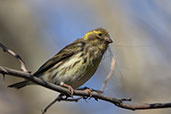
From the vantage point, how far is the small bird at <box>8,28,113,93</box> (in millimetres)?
6211

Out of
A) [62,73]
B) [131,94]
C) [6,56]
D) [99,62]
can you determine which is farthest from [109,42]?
[6,56]

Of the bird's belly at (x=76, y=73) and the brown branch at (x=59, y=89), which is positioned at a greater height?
the brown branch at (x=59, y=89)

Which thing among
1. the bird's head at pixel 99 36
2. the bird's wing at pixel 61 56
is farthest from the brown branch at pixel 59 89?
the bird's head at pixel 99 36

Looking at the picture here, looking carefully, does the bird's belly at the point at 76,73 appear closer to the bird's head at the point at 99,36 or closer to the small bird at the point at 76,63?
the small bird at the point at 76,63

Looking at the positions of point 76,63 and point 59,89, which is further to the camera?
point 76,63

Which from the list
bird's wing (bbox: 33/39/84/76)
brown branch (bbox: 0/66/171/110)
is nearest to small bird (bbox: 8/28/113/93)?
bird's wing (bbox: 33/39/84/76)

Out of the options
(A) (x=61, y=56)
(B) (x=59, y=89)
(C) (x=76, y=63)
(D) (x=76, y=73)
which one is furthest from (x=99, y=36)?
(B) (x=59, y=89)

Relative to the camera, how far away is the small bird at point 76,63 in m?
6.21

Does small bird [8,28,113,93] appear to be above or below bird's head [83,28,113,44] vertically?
below

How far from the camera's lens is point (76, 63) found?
632 cm

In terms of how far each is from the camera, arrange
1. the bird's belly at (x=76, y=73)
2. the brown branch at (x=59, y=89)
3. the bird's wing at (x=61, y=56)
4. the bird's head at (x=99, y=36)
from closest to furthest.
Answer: the brown branch at (x=59, y=89)
the bird's belly at (x=76, y=73)
the bird's wing at (x=61, y=56)
the bird's head at (x=99, y=36)

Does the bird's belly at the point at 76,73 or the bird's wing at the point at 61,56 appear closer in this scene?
the bird's belly at the point at 76,73

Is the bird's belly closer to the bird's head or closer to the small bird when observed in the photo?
the small bird

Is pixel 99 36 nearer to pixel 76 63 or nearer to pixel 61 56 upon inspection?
pixel 61 56
